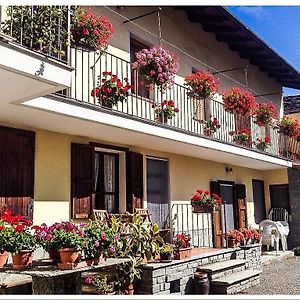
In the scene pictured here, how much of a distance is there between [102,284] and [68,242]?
150cm

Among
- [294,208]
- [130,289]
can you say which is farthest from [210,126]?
[130,289]

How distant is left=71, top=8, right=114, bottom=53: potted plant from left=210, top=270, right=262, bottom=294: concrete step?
16.2 ft

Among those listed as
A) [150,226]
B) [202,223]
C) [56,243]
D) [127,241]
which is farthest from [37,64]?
[202,223]

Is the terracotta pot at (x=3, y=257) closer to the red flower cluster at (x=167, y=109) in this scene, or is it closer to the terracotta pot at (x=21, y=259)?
the terracotta pot at (x=21, y=259)

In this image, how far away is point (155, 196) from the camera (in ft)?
34.3

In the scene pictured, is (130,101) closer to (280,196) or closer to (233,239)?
(233,239)

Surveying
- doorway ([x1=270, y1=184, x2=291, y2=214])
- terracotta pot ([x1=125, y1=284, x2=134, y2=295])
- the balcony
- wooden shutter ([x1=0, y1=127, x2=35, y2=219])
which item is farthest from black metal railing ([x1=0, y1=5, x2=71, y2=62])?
doorway ([x1=270, y1=184, x2=291, y2=214])

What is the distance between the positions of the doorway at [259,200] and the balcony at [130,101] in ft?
5.27

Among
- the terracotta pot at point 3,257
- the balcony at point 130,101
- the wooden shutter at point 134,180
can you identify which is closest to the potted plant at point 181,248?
the wooden shutter at point 134,180

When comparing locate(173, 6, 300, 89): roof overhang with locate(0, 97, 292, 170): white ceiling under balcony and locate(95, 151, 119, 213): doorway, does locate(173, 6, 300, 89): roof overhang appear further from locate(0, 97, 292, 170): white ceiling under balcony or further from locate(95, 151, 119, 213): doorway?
locate(95, 151, 119, 213): doorway

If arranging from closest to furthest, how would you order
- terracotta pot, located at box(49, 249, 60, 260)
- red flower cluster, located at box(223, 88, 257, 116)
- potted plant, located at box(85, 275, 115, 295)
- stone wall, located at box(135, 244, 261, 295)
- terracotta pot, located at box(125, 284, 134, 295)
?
terracotta pot, located at box(49, 249, 60, 260), potted plant, located at box(85, 275, 115, 295), terracotta pot, located at box(125, 284, 134, 295), stone wall, located at box(135, 244, 261, 295), red flower cluster, located at box(223, 88, 257, 116)

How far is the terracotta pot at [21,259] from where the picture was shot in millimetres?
5484

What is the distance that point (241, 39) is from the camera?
1338 centimetres

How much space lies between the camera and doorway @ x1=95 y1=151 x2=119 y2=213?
891cm
